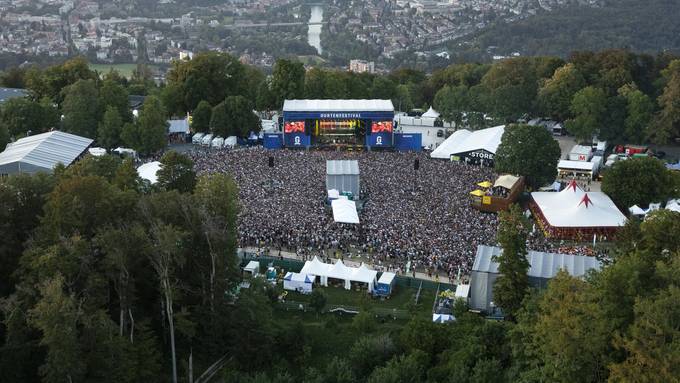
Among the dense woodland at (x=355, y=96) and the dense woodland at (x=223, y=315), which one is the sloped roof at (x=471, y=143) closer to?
the dense woodland at (x=355, y=96)

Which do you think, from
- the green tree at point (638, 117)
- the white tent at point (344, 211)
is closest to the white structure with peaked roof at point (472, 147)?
the green tree at point (638, 117)

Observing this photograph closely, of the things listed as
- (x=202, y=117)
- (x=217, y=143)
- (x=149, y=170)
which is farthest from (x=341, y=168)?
(x=202, y=117)

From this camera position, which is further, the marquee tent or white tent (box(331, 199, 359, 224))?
the marquee tent

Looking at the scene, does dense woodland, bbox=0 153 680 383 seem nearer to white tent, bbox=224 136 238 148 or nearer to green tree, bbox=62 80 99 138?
green tree, bbox=62 80 99 138

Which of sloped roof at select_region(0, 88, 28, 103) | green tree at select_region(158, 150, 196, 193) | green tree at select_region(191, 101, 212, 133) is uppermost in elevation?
green tree at select_region(158, 150, 196, 193)

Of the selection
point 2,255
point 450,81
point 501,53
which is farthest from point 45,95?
point 501,53

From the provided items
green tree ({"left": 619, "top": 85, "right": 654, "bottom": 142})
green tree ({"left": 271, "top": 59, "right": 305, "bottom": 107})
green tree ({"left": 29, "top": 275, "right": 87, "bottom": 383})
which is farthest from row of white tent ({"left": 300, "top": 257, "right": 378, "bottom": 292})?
green tree ({"left": 271, "top": 59, "right": 305, "bottom": 107})
